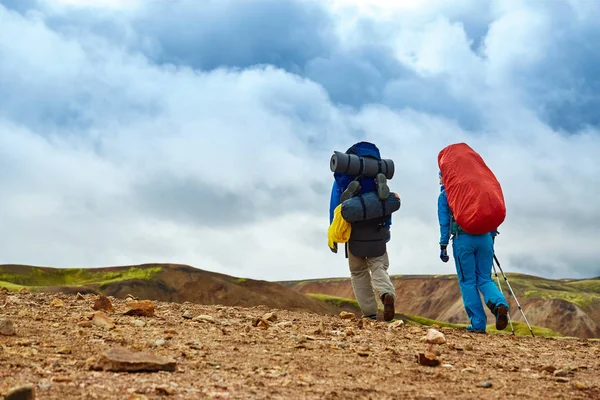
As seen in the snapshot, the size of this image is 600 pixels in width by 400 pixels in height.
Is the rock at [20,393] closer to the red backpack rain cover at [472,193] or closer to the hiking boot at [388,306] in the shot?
the hiking boot at [388,306]

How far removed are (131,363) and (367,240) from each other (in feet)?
25.6

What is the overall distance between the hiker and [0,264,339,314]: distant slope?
113ft

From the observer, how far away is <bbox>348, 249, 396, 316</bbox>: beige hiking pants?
12422 mm

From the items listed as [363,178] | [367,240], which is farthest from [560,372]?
[363,178]

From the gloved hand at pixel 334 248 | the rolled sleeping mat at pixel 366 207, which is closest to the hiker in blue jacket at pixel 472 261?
the rolled sleeping mat at pixel 366 207

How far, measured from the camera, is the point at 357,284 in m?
13.1

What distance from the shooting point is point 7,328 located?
7133 millimetres

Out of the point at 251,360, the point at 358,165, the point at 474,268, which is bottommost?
the point at 251,360

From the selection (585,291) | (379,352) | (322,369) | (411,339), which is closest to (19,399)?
(322,369)

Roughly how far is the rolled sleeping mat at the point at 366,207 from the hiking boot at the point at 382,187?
0.12m

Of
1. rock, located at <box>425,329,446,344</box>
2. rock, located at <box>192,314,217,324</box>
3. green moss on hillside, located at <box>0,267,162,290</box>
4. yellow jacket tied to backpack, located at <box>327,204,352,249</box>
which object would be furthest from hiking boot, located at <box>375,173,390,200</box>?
green moss on hillside, located at <box>0,267,162,290</box>

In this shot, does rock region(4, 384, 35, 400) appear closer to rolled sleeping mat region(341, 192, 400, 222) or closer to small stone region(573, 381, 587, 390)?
small stone region(573, 381, 587, 390)

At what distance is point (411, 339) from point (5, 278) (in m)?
46.8

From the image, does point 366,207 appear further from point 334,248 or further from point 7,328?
point 7,328
